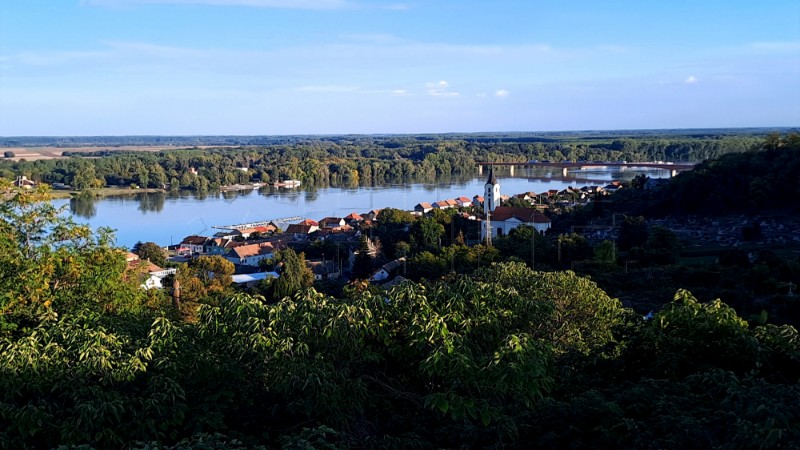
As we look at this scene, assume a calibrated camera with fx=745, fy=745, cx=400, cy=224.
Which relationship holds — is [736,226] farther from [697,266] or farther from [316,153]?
[316,153]

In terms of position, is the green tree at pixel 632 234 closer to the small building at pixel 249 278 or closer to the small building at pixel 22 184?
the small building at pixel 249 278

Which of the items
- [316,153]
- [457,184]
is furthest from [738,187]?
[316,153]

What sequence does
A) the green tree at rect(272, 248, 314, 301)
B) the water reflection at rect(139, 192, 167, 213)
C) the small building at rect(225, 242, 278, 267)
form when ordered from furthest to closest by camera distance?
the water reflection at rect(139, 192, 167, 213) → the small building at rect(225, 242, 278, 267) → the green tree at rect(272, 248, 314, 301)

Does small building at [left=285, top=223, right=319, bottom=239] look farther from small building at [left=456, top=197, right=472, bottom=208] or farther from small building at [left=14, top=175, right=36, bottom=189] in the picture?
small building at [left=456, top=197, right=472, bottom=208]

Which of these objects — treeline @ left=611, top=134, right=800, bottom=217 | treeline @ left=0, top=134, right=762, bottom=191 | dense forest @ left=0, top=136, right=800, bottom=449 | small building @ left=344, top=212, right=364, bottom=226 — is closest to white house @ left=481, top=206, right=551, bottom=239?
treeline @ left=611, top=134, right=800, bottom=217

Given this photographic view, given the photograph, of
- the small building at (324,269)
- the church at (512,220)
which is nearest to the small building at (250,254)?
the small building at (324,269)

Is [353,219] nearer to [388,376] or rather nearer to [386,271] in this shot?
[386,271]
